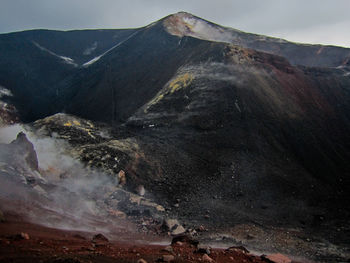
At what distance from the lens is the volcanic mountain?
1426 centimetres

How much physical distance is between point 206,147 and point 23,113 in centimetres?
2931

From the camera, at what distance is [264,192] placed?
1501 centimetres

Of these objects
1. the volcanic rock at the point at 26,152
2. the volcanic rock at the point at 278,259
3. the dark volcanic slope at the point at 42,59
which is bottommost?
the volcanic rock at the point at 278,259

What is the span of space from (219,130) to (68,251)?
1494cm

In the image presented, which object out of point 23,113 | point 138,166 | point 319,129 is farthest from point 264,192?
point 23,113

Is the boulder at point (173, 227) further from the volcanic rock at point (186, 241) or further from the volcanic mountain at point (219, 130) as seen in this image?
the volcanic rock at point (186, 241)

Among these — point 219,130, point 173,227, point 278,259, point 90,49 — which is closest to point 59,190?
point 173,227

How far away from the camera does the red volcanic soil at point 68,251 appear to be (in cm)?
526

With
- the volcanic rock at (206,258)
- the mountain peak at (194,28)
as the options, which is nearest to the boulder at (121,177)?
the volcanic rock at (206,258)

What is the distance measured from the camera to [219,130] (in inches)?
783

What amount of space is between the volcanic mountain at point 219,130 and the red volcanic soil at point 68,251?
440cm

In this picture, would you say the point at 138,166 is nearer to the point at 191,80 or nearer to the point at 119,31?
the point at 191,80

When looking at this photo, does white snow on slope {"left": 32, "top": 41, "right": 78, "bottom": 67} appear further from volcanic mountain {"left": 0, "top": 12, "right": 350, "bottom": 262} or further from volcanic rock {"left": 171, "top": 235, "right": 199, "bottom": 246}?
volcanic rock {"left": 171, "top": 235, "right": 199, "bottom": 246}

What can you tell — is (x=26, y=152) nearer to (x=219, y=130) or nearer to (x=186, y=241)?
(x=186, y=241)
